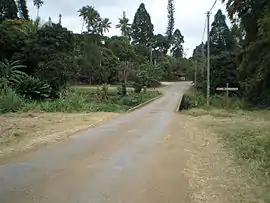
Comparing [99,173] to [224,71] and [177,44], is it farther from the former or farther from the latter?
[177,44]

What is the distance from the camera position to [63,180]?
7.54 m

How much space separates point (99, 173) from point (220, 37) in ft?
253

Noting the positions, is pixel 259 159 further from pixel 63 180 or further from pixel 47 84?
pixel 47 84

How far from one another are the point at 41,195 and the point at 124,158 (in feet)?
12.3

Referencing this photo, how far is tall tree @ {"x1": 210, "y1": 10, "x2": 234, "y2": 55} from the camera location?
80.4 metres

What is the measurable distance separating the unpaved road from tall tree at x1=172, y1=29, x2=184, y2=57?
102 meters

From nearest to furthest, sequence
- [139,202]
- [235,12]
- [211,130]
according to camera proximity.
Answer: [139,202], [211,130], [235,12]

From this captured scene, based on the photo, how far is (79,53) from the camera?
217 ft

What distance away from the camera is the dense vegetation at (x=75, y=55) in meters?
39.0

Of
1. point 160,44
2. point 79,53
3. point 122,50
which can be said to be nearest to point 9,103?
point 79,53

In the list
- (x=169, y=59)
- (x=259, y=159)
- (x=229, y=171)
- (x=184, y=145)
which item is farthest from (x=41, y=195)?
(x=169, y=59)

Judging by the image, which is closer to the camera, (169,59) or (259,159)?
(259,159)

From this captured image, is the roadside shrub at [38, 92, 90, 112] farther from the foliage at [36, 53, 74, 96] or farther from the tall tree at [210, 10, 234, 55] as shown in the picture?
the tall tree at [210, 10, 234, 55]

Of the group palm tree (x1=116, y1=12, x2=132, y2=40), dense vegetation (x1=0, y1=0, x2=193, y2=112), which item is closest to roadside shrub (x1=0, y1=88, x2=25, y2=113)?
dense vegetation (x1=0, y1=0, x2=193, y2=112)
